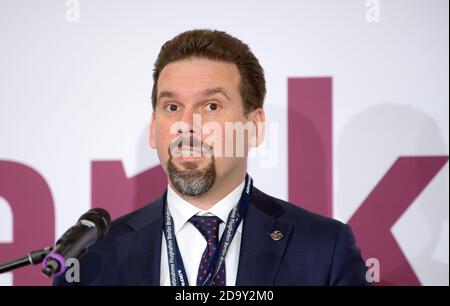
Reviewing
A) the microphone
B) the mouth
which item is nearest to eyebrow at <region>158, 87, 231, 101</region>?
the mouth

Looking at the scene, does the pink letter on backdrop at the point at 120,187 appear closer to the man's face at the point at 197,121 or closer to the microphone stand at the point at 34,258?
the man's face at the point at 197,121

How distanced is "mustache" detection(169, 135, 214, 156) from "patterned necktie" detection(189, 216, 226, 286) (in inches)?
11.5

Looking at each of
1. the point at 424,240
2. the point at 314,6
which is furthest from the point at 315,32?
the point at 424,240

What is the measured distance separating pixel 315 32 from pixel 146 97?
104 centimetres

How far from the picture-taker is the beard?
7.06 ft

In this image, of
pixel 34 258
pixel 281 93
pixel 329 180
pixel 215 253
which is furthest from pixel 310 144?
pixel 34 258

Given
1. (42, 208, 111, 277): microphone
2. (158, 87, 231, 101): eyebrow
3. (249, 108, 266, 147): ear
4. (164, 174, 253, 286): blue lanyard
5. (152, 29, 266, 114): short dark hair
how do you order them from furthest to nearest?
(249, 108, 266, 147): ear < (152, 29, 266, 114): short dark hair < (158, 87, 231, 101): eyebrow < (164, 174, 253, 286): blue lanyard < (42, 208, 111, 277): microphone

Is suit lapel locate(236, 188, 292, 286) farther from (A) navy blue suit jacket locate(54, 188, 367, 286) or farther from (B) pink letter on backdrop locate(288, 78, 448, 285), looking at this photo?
(B) pink letter on backdrop locate(288, 78, 448, 285)

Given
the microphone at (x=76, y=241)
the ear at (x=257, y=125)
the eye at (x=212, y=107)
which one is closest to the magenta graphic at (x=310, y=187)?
the ear at (x=257, y=125)

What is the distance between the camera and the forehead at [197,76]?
7.40 ft

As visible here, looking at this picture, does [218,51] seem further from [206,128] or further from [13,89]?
[13,89]

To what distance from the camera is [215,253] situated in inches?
83.4

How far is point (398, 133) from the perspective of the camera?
2984 millimetres

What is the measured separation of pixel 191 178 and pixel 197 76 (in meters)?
0.45
